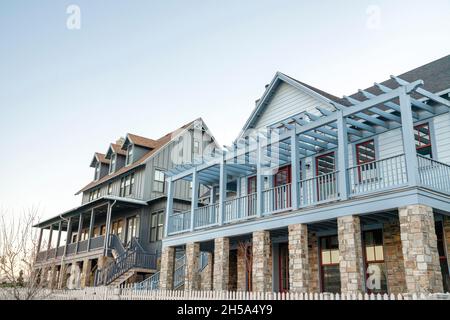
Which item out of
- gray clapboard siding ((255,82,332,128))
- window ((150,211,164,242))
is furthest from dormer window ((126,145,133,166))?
gray clapboard siding ((255,82,332,128))

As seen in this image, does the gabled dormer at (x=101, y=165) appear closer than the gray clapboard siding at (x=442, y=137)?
No

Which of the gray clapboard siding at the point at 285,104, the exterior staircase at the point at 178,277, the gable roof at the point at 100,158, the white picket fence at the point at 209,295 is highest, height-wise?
the gable roof at the point at 100,158

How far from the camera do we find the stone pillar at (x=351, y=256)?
1070 cm

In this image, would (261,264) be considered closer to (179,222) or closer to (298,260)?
(298,260)

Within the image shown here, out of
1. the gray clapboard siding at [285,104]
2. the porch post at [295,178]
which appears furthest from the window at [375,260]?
the gray clapboard siding at [285,104]

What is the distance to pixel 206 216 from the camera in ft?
59.1

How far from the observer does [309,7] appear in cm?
1694

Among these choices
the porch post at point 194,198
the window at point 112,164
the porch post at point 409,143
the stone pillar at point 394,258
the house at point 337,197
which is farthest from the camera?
the window at point 112,164

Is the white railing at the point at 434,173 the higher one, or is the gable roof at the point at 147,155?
the gable roof at the point at 147,155

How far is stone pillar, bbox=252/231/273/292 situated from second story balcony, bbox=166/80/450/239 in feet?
2.46

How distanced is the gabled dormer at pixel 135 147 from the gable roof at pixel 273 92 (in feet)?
41.5

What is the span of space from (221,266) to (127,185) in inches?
624

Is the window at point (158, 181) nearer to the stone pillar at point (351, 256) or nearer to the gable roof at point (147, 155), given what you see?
the gable roof at point (147, 155)
